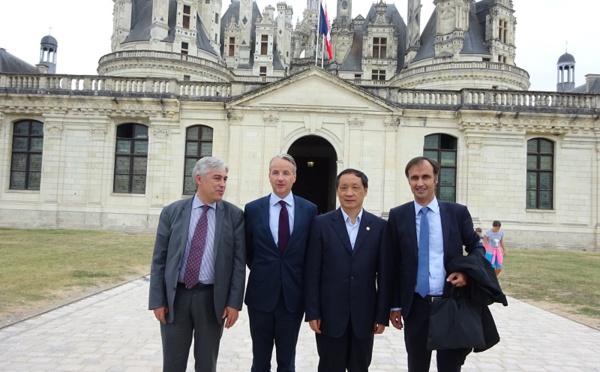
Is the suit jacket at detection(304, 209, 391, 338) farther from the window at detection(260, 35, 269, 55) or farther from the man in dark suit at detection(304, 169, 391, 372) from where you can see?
the window at detection(260, 35, 269, 55)

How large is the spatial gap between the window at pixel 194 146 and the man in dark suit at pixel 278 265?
1776 centimetres

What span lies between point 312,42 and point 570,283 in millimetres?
50119

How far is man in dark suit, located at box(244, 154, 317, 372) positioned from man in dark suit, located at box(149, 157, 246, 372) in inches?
6.2

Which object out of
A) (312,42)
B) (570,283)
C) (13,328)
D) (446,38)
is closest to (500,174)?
(570,283)

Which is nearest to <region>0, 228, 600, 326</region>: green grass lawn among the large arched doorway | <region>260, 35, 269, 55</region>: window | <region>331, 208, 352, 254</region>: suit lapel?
<region>331, 208, 352, 254</region>: suit lapel

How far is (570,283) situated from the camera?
35.9 feet

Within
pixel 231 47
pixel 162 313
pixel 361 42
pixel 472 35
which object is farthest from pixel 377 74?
pixel 162 313

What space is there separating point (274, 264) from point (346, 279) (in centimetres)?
61

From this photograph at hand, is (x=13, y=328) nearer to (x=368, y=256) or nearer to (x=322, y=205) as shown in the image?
(x=368, y=256)

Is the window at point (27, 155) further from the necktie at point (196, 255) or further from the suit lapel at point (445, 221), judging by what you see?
the suit lapel at point (445, 221)

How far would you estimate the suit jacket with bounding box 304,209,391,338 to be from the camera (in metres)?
3.61

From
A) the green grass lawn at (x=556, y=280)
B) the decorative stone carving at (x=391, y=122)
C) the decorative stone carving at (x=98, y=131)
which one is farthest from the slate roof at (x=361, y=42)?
the green grass lawn at (x=556, y=280)

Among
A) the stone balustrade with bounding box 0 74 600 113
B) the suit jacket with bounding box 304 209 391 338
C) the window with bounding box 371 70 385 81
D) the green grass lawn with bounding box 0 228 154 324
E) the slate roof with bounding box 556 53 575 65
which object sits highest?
the slate roof with bounding box 556 53 575 65

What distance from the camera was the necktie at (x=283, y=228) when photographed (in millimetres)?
3875
